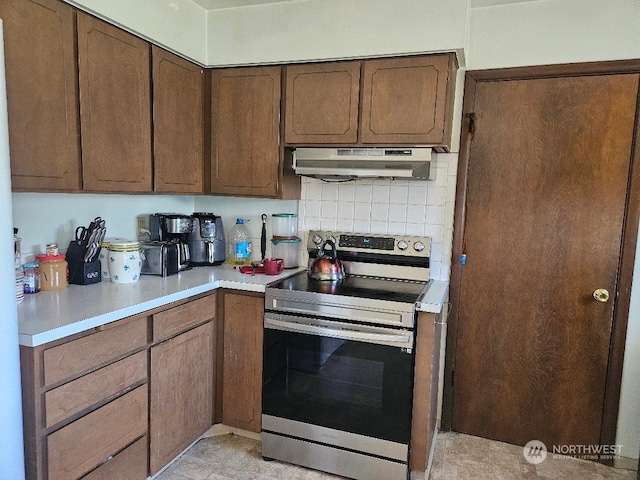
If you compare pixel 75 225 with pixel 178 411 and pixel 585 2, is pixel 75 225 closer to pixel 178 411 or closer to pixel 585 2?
pixel 178 411

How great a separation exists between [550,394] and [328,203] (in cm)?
163

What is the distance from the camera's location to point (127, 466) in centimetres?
182

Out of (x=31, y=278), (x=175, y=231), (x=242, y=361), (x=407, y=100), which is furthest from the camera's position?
(x=175, y=231)

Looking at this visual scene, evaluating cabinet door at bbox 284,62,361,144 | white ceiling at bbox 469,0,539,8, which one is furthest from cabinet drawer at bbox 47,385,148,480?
white ceiling at bbox 469,0,539,8

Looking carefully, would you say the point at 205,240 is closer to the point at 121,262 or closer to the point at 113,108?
the point at 121,262

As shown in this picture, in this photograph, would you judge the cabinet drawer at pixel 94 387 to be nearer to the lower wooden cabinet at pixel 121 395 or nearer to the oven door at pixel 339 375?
the lower wooden cabinet at pixel 121 395

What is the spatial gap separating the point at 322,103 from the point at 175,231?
1070mm

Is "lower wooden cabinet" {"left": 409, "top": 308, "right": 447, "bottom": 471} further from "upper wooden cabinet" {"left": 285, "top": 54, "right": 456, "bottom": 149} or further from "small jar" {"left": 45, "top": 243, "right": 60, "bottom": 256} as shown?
"small jar" {"left": 45, "top": 243, "right": 60, "bottom": 256}

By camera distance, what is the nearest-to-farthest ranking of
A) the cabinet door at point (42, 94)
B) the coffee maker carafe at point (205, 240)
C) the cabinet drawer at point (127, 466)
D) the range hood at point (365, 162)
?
the cabinet door at point (42, 94), the cabinet drawer at point (127, 466), the range hood at point (365, 162), the coffee maker carafe at point (205, 240)

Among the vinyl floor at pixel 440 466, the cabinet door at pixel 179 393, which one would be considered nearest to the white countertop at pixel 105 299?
the cabinet door at pixel 179 393

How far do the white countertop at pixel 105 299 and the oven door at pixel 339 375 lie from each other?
33 centimetres

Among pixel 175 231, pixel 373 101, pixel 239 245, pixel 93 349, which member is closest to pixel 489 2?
pixel 373 101

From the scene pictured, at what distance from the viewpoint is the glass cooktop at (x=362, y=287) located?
2094mm

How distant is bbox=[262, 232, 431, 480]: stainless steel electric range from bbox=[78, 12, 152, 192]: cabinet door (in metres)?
0.89
